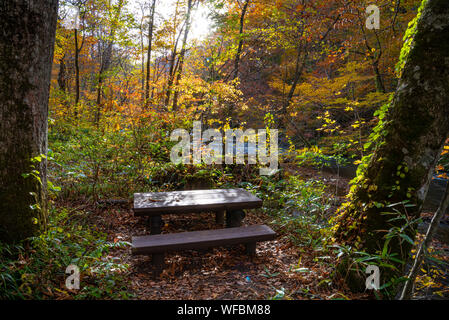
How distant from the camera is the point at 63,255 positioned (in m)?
2.51

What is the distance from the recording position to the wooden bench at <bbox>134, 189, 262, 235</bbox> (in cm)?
301

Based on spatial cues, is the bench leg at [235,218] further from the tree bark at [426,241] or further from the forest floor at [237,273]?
the tree bark at [426,241]

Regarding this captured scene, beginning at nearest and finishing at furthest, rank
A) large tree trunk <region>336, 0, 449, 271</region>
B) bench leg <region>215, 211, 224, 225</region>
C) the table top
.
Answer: large tree trunk <region>336, 0, 449, 271</region> < the table top < bench leg <region>215, 211, 224, 225</region>

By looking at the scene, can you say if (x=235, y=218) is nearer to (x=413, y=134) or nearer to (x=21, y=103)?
Result: (x=413, y=134)

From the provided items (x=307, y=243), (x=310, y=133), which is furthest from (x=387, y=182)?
(x=310, y=133)

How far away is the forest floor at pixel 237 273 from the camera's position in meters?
2.45

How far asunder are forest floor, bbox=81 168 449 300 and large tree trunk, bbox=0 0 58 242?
1.02 m

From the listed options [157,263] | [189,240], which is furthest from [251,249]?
[157,263]

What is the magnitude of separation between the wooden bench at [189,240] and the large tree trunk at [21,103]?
3.52 feet

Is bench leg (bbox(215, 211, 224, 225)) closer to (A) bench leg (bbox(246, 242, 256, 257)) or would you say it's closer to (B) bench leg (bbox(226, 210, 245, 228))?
(B) bench leg (bbox(226, 210, 245, 228))

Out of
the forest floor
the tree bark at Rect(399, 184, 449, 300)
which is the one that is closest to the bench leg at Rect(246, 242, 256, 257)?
the forest floor

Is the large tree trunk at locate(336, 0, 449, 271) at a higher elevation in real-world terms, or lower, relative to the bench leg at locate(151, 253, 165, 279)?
higher

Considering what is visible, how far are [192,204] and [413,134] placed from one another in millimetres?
2418
